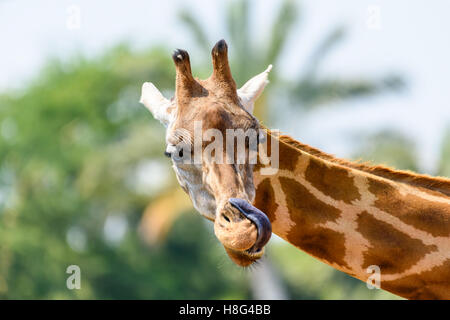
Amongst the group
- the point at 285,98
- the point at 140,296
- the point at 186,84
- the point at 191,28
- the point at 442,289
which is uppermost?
the point at 191,28

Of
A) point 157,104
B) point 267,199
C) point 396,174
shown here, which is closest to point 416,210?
point 396,174

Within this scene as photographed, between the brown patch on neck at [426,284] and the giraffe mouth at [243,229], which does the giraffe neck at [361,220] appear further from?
the giraffe mouth at [243,229]

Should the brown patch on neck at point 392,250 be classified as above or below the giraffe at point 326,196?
below

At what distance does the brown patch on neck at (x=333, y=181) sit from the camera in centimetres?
643

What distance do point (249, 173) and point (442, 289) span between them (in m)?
2.00

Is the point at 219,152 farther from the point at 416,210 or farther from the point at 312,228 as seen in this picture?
the point at 416,210

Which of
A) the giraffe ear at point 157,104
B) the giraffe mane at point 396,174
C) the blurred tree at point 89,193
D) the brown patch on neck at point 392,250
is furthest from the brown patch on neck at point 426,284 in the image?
the blurred tree at point 89,193

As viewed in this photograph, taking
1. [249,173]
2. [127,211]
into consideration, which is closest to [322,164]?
[249,173]

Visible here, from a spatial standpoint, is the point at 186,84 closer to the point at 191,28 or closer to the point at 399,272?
the point at 399,272

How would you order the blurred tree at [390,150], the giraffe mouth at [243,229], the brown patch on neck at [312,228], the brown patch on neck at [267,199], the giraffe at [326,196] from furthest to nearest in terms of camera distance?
1. the blurred tree at [390,150]
2. the brown patch on neck at [267,199]
3. the brown patch on neck at [312,228]
4. the giraffe at [326,196]
5. the giraffe mouth at [243,229]

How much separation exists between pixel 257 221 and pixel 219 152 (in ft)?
2.65

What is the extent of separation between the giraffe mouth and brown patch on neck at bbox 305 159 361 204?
128cm

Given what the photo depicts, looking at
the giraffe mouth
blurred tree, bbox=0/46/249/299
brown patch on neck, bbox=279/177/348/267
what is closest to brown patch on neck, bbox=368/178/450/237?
brown patch on neck, bbox=279/177/348/267

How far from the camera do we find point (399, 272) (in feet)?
20.5
